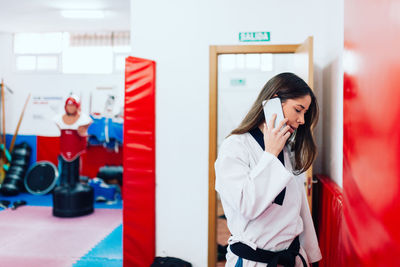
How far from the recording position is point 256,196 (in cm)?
112

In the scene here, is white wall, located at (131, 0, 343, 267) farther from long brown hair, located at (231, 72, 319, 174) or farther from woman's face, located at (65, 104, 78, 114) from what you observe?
woman's face, located at (65, 104, 78, 114)

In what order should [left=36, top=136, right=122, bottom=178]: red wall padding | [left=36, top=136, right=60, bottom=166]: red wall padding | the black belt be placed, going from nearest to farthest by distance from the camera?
1. the black belt
2. [left=36, top=136, right=122, bottom=178]: red wall padding
3. [left=36, top=136, right=60, bottom=166]: red wall padding

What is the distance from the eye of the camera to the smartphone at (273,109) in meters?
1.25

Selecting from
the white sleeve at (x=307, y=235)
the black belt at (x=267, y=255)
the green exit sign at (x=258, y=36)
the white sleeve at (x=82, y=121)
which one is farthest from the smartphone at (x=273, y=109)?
the white sleeve at (x=82, y=121)

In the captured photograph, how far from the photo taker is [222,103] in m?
6.11

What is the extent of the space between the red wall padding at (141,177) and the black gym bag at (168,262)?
7.5 inches

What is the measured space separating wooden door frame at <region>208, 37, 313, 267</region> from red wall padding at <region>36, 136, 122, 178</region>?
379cm

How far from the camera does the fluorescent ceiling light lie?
528 cm

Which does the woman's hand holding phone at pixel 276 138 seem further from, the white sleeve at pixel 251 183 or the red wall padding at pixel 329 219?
the red wall padding at pixel 329 219

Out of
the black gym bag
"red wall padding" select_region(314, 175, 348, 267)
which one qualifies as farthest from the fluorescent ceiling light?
"red wall padding" select_region(314, 175, 348, 267)

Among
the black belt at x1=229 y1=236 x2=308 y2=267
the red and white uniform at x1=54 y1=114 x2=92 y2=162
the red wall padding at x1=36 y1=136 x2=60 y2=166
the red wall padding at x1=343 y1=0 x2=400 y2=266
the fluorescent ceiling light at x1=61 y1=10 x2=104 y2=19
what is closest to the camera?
the red wall padding at x1=343 y1=0 x2=400 y2=266

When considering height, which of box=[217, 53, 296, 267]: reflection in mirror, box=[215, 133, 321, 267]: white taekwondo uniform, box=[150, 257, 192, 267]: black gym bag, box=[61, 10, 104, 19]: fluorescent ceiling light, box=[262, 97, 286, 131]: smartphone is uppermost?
box=[61, 10, 104, 19]: fluorescent ceiling light

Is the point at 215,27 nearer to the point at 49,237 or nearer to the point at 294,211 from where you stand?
the point at 294,211

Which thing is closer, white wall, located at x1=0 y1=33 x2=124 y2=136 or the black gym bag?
the black gym bag
